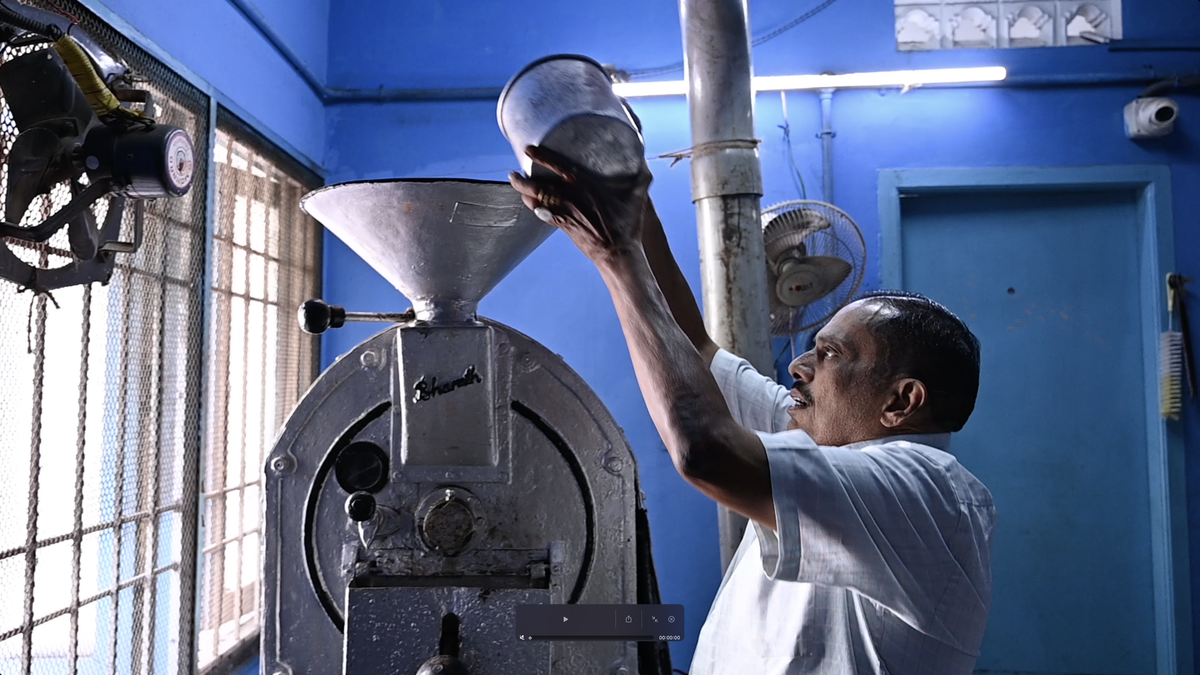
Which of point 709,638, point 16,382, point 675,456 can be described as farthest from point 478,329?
point 16,382

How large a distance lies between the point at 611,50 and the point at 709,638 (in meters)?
2.90

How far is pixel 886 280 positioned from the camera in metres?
3.57

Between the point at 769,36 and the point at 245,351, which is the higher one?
the point at 769,36

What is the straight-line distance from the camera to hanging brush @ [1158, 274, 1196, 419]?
3435 millimetres

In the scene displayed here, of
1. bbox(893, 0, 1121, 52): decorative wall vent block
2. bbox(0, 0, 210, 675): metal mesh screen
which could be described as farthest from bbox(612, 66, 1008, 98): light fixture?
bbox(0, 0, 210, 675): metal mesh screen

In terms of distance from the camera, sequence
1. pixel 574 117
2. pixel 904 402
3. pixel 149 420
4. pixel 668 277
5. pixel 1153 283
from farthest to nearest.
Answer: pixel 1153 283 < pixel 149 420 < pixel 668 277 < pixel 904 402 < pixel 574 117

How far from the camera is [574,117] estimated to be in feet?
3.12

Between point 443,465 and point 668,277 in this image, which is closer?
point 443,465

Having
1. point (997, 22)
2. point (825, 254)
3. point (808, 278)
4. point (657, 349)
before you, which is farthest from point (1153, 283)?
point (657, 349)

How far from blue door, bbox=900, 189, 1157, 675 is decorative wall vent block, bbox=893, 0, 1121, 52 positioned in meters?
0.71

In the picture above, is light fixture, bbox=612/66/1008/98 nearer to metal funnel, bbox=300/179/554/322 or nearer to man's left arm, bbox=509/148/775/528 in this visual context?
metal funnel, bbox=300/179/554/322

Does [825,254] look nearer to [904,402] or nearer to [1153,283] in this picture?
[1153,283]

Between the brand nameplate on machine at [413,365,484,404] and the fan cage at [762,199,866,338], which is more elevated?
the fan cage at [762,199,866,338]

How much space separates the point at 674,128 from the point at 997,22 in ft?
5.19
